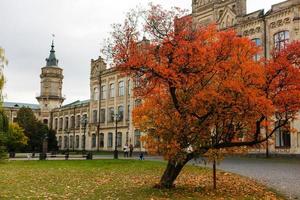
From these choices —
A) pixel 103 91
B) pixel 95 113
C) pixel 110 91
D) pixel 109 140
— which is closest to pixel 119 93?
pixel 110 91

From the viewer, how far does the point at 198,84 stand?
16812 mm

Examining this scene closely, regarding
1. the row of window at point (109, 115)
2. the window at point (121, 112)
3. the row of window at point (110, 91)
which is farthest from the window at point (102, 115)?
the window at point (121, 112)

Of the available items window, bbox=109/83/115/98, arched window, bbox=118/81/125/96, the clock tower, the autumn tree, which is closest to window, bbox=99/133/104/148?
window, bbox=109/83/115/98

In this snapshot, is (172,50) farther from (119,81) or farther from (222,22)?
(119,81)

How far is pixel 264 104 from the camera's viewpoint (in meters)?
15.1

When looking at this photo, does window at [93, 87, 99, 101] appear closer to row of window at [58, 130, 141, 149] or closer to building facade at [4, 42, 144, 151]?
building facade at [4, 42, 144, 151]

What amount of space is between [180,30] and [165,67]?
1871mm

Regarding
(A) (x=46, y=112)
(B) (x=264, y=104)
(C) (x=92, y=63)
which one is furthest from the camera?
(A) (x=46, y=112)

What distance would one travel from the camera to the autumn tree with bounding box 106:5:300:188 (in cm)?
1588

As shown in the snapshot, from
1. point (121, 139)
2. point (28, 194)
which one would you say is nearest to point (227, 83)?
point (28, 194)

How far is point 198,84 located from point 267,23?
98.6 ft

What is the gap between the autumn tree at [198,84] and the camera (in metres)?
15.9

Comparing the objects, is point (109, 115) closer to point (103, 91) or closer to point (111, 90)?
point (111, 90)

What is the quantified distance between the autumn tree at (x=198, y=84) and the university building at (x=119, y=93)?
3337mm
